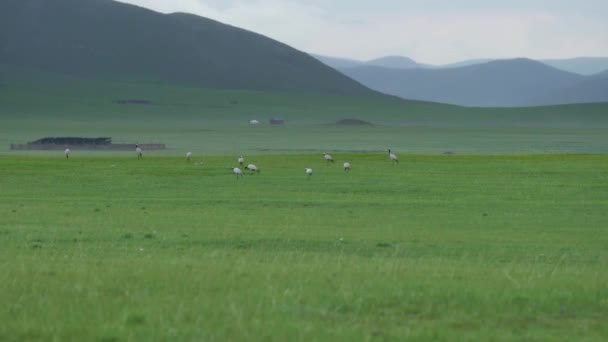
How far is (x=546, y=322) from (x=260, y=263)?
4.62m

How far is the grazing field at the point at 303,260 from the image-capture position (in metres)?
8.88

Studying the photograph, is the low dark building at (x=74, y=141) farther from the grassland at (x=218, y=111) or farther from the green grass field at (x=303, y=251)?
the grassland at (x=218, y=111)

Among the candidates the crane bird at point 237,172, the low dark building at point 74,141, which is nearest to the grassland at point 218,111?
the low dark building at point 74,141

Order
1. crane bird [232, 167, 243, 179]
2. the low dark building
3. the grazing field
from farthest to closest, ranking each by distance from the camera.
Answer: the low dark building → crane bird [232, 167, 243, 179] → the grazing field

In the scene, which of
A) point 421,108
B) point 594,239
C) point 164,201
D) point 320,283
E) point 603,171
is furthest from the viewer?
point 421,108

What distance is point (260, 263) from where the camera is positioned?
42.3 ft

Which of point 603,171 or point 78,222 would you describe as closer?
point 78,222

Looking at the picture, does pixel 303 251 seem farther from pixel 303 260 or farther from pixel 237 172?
pixel 237 172

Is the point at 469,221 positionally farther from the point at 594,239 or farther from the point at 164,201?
the point at 164,201

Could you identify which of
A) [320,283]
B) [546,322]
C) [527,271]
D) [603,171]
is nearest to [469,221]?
[527,271]

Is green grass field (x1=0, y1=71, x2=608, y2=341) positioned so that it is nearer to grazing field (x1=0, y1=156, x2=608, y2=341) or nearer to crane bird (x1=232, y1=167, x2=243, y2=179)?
grazing field (x1=0, y1=156, x2=608, y2=341)

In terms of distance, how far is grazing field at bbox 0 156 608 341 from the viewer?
29.1 feet

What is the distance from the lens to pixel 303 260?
13.6 metres

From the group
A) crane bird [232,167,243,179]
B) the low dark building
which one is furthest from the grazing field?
the low dark building
